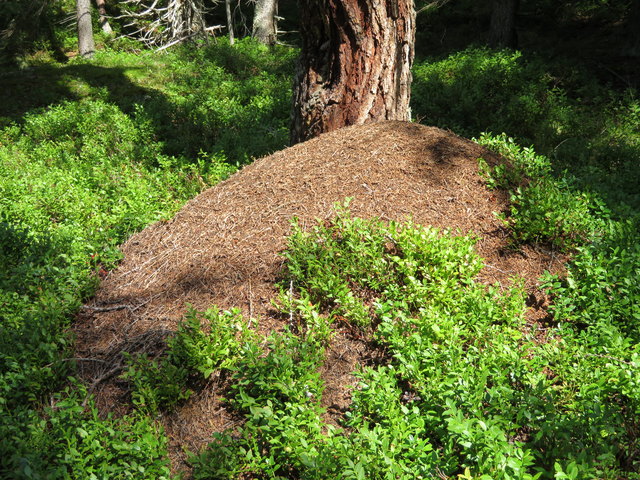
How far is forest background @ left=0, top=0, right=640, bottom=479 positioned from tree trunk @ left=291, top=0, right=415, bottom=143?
1393 millimetres

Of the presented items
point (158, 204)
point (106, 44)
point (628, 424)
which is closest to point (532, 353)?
point (628, 424)

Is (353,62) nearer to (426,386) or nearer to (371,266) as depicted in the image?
(371,266)

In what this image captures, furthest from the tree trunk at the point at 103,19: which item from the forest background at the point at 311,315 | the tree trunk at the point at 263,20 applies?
Answer: the forest background at the point at 311,315

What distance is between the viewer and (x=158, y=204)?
6211 millimetres

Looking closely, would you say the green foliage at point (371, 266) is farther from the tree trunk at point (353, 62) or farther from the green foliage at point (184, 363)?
the tree trunk at point (353, 62)

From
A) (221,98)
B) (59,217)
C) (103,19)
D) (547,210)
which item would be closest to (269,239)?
(547,210)

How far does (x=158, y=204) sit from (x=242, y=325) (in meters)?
3.27

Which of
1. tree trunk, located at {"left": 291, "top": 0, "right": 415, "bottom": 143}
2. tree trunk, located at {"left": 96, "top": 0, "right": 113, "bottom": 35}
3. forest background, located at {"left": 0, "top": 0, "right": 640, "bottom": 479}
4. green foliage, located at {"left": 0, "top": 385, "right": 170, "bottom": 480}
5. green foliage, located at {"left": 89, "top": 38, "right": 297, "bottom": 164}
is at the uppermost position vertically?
tree trunk, located at {"left": 96, "top": 0, "right": 113, "bottom": 35}

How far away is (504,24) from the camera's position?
13.0m

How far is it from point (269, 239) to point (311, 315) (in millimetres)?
1026

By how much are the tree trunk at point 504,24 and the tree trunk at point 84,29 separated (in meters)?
12.5

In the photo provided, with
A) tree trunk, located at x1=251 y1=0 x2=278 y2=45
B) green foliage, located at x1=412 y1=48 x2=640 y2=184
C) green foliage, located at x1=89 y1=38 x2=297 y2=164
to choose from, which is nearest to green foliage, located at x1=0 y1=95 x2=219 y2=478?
green foliage, located at x1=89 y1=38 x2=297 y2=164

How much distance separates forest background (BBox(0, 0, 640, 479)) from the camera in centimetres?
264

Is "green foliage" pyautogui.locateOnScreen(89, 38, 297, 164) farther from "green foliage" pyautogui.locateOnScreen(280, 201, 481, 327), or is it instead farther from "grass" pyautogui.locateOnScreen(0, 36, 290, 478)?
"green foliage" pyautogui.locateOnScreen(280, 201, 481, 327)
